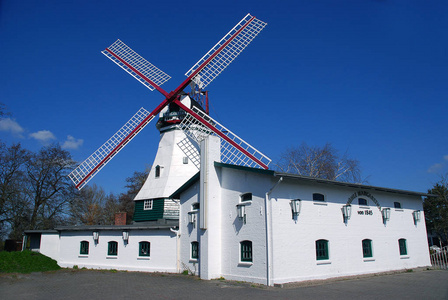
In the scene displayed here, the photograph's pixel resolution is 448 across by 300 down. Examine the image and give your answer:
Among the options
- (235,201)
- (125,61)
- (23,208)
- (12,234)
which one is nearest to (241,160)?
(235,201)

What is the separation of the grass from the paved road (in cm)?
210

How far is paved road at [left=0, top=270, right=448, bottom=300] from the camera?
11156mm

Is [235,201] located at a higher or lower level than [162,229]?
higher

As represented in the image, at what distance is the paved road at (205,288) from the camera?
36.6 feet

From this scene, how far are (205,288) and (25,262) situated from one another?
12919 mm

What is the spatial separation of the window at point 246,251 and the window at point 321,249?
2.96 m

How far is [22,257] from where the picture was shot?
65.4 feet

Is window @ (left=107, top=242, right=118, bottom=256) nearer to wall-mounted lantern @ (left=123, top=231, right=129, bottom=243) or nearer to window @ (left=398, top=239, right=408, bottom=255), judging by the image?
wall-mounted lantern @ (left=123, top=231, right=129, bottom=243)

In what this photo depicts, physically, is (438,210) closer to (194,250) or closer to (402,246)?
(402,246)

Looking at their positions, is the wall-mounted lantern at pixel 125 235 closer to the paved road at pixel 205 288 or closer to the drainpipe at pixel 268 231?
the paved road at pixel 205 288

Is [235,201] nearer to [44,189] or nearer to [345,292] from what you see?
[345,292]

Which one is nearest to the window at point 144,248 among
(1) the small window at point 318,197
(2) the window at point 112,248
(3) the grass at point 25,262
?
(2) the window at point 112,248

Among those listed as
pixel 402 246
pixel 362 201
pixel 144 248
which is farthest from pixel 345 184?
pixel 144 248

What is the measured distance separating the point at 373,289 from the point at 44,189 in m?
31.2
